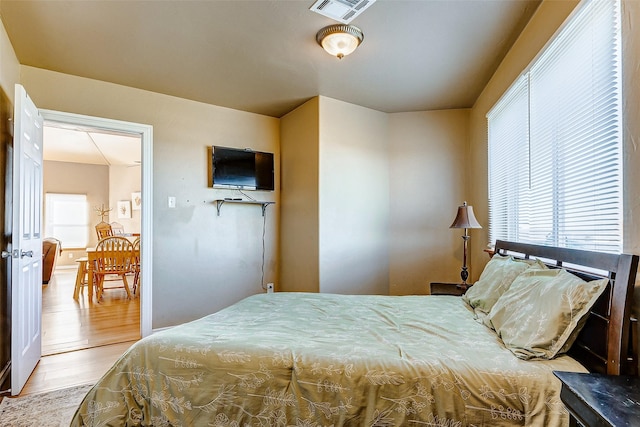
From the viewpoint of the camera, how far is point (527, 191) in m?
2.34

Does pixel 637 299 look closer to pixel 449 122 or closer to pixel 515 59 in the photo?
pixel 515 59

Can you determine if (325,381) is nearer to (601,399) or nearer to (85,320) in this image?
(601,399)

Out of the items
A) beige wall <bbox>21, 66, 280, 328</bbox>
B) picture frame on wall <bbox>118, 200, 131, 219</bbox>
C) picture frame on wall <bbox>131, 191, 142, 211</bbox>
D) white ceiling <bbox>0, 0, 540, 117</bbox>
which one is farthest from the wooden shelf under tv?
picture frame on wall <bbox>118, 200, 131, 219</bbox>

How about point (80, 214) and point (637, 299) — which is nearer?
point (637, 299)

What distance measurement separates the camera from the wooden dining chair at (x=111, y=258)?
4.83m

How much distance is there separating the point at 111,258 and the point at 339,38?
14.9 ft

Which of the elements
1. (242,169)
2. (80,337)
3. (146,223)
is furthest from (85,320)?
(242,169)

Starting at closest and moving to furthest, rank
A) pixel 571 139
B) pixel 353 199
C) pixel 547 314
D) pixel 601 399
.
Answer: pixel 601 399 < pixel 547 314 < pixel 571 139 < pixel 353 199

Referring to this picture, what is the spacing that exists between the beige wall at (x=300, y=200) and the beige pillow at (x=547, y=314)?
208cm

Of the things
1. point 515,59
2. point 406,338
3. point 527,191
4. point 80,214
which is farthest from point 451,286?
point 80,214

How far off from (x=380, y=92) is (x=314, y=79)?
0.70m

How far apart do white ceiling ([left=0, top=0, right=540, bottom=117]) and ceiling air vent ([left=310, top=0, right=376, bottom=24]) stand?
55 mm

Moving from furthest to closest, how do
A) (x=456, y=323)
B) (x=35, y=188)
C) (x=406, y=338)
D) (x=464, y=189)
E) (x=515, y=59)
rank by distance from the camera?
1. (x=464, y=189)
2. (x=35, y=188)
3. (x=515, y=59)
4. (x=456, y=323)
5. (x=406, y=338)

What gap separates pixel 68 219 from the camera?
8.01 meters
